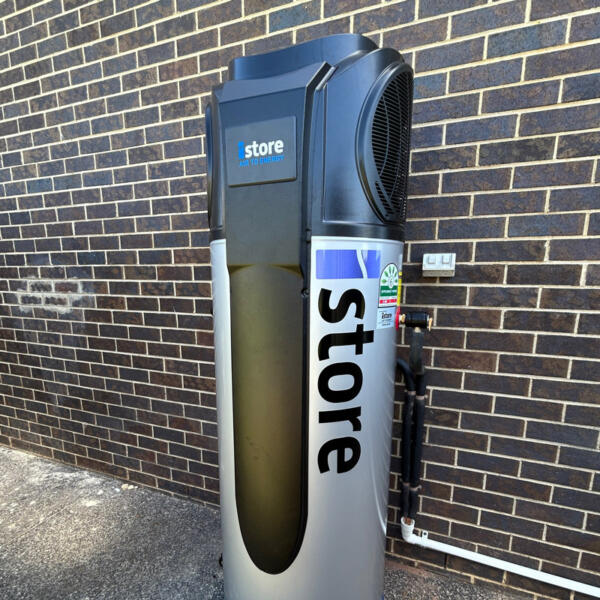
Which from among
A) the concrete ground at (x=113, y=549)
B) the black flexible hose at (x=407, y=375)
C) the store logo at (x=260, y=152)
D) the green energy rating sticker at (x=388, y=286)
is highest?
the store logo at (x=260, y=152)

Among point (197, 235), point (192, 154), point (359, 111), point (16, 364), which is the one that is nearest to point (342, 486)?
point (359, 111)

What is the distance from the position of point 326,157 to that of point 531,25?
1.08 m

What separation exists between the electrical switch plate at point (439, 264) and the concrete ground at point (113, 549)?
1.51 metres

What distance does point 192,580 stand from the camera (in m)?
1.66

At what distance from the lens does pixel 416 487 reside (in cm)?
161

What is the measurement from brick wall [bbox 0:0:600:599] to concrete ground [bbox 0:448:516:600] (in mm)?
125

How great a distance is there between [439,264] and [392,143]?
2.15ft

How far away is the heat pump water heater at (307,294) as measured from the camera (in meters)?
0.92

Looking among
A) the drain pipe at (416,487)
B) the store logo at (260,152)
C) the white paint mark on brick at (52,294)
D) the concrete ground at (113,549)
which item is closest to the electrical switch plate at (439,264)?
the drain pipe at (416,487)

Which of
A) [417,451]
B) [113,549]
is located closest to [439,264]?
[417,451]

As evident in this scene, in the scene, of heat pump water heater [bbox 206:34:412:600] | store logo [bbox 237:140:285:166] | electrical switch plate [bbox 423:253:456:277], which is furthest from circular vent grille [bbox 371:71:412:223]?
electrical switch plate [bbox 423:253:456:277]

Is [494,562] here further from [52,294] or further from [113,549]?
[52,294]

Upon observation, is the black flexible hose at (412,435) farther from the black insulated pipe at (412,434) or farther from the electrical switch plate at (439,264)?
the electrical switch plate at (439,264)

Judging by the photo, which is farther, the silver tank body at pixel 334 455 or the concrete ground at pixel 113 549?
the concrete ground at pixel 113 549
